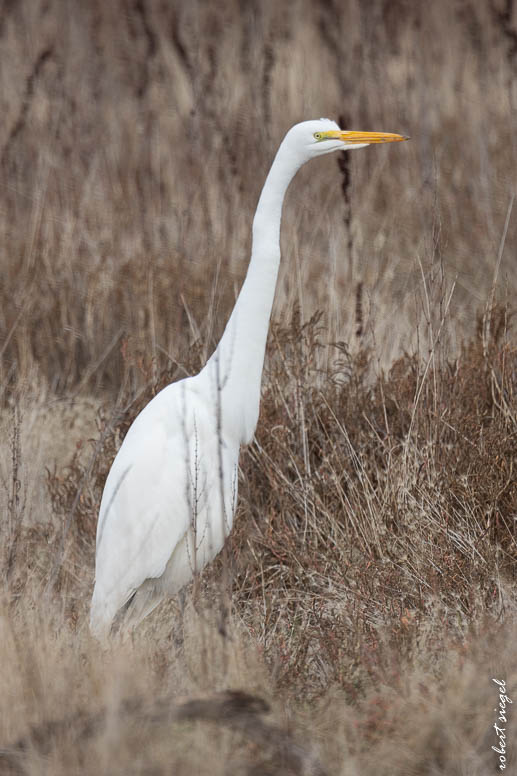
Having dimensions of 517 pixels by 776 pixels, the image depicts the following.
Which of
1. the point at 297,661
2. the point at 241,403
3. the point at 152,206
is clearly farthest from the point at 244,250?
the point at 297,661

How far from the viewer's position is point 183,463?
263 cm

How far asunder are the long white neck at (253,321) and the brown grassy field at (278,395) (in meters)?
0.29

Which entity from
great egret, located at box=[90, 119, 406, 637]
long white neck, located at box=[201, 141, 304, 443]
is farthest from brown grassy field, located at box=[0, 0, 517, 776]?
long white neck, located at box=[201, 141, 304, 443]

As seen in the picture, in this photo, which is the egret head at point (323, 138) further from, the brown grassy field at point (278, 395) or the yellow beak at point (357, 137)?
the brown grassy field at point (278, 395)

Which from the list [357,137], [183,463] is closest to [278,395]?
[183,463]

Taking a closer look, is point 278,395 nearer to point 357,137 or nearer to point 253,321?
point 253,321

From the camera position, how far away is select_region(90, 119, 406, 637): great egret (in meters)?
2.58

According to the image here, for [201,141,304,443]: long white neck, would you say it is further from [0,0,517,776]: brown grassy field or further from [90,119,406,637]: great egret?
[0,0,517,776]: brown grassy field

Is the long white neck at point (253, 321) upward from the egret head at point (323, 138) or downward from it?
downward

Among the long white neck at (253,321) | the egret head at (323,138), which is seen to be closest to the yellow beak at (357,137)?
the egret head at (323,138)

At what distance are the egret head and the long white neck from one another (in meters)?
0.04

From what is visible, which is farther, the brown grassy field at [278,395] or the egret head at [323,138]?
the egret head at [323,138]

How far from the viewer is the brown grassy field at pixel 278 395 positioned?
1.80m

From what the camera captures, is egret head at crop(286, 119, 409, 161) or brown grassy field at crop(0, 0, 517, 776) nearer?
brown grassy field at crop(0, 0, 517, 776)
